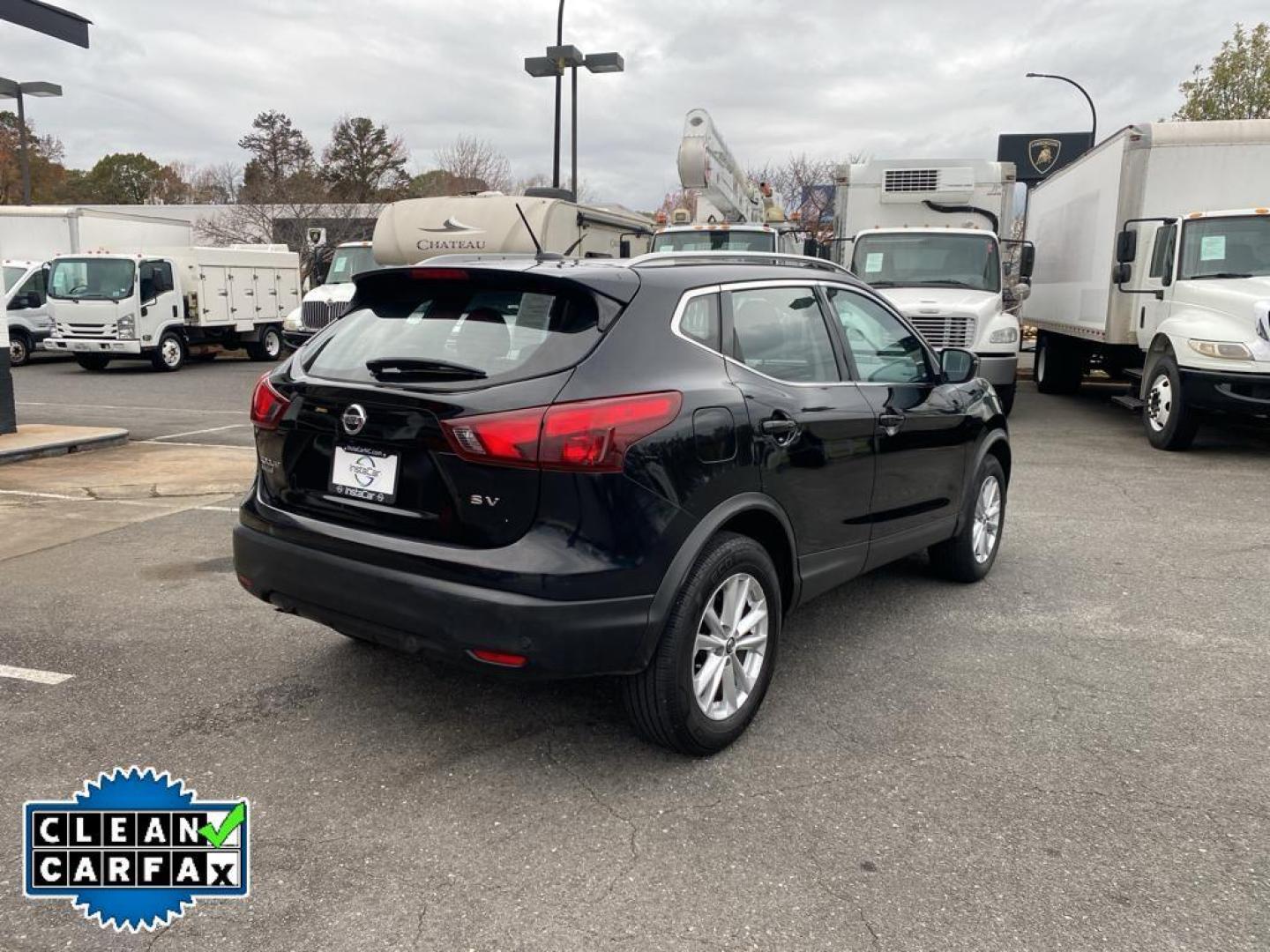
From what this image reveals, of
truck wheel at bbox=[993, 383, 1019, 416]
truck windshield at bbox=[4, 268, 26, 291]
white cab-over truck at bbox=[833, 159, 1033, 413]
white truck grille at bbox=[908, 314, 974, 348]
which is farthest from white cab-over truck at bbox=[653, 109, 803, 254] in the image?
truck windshield at bbox=[4, 268, 26, 291]

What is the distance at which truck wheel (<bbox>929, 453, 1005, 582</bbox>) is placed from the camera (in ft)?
17.4

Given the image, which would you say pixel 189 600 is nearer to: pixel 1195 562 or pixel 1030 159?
pixel 1195 562

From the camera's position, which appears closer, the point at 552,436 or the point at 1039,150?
the point at 552,436

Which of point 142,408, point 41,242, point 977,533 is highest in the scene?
point 41,242

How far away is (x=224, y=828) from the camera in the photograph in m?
2.96

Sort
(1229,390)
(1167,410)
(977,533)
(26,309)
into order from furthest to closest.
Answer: (26,309) < (1167,410) < (1229,390) < (977,533)

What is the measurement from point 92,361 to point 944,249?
16.4m

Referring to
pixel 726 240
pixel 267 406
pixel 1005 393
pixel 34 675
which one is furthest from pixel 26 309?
pixel 267 406

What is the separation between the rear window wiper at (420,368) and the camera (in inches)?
123

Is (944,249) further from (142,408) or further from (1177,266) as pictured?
(142,408)

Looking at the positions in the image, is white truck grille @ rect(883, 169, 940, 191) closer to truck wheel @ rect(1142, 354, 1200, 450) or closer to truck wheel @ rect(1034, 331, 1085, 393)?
truck wheel @ rect(1034, 331, 1085, 393)

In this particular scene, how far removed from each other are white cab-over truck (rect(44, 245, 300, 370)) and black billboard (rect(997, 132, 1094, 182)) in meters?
31.2

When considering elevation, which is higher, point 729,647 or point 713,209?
point 713,209

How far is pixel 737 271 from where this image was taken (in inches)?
151
